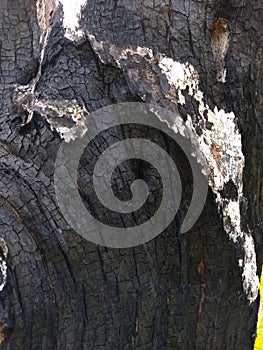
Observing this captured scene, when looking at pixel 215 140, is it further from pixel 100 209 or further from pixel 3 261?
pixel 3 261

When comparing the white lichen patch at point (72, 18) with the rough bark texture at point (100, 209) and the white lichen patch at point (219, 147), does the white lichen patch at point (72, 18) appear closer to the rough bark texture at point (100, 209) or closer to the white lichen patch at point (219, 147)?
the rough bark texture at point (100, 209)

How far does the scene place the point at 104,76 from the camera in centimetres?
110

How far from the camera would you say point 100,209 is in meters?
1.06

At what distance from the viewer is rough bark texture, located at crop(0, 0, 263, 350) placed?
1.02 m

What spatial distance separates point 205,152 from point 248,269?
11.2 inches

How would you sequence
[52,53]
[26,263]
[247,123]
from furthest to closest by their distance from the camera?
[247,123] < [52,53] < [26,263]

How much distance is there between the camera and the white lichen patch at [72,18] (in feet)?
3.67

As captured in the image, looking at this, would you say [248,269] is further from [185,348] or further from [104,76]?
[104,76]

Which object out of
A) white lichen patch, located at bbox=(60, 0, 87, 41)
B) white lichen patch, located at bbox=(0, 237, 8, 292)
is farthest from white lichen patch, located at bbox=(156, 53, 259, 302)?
white lichen patch, located at bbox=(0, 237, 8, 292)

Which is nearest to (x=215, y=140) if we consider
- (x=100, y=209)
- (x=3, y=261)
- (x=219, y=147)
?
(x=219, y=147)

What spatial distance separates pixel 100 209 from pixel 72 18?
1.25ft

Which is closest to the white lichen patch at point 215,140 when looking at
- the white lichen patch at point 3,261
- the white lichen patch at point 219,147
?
the white lichen patch at point 219,147

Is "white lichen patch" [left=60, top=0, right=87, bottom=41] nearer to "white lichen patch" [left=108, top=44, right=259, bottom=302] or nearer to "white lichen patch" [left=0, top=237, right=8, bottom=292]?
"white lichen patch" [left=108, top=44, right=259, bottom=302]

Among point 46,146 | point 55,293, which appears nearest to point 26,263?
point 55,293
